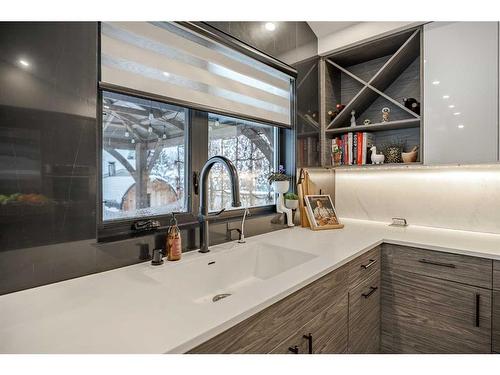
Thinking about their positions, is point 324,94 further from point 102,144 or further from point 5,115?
point 5,115

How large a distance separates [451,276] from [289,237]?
2.96 feet

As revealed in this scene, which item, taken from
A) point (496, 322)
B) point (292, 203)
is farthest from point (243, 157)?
point (496, 322)

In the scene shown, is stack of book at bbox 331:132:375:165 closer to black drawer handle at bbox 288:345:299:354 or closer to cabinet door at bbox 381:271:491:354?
cabinet door at bbox 381:271:491:354

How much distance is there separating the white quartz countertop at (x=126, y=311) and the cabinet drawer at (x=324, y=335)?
0.60 ft

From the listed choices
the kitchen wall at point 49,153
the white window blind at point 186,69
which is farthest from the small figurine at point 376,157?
the kitchen wall at point 49,153

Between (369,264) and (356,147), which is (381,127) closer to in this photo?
(356,147)

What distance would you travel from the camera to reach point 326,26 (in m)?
2.20

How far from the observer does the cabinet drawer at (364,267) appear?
1.37 meters

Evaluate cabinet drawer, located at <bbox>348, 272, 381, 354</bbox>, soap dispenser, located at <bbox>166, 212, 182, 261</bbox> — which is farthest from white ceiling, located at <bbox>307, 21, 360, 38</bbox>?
soap dispenser, located at <bbox>166, 212, 182, 261</bbox>

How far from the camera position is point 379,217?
2.42 meters

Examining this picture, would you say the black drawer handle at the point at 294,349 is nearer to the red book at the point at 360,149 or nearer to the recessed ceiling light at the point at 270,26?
the red book at the point at 360,149

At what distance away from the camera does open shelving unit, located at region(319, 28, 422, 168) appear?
82.4 inches

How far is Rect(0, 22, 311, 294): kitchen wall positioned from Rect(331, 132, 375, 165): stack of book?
6.17 ft

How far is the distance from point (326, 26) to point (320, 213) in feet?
4.95
